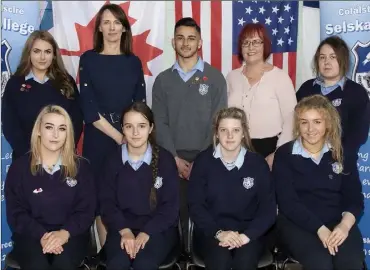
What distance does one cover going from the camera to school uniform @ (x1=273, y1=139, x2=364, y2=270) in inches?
116

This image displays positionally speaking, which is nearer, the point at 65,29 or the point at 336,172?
the point at 336,172

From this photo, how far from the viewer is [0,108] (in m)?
3.35

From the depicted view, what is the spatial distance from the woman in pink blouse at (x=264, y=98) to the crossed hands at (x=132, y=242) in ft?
3.56

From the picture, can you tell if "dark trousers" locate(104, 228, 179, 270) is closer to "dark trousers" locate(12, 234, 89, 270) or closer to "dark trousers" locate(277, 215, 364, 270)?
"dark trousers" locate(12, 234, 89, 270)

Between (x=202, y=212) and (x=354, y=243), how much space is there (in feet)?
2.84

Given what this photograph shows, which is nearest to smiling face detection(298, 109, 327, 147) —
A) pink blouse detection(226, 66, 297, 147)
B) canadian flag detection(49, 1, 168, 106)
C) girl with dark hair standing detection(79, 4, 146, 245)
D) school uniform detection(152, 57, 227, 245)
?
pink blouse detection(226, 66, 297, 147)

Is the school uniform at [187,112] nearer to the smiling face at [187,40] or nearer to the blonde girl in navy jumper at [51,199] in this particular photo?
the smiling face at [187,40]

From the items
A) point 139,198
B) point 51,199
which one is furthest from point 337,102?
point 51,199

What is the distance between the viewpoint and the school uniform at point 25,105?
11.0ft

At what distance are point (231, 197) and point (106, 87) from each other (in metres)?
1.14

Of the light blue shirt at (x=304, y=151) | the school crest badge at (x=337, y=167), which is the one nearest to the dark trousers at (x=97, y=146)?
the light blue shirt at (x=304, y=151)

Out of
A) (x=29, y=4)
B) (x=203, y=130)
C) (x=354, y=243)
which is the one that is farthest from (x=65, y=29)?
(x=354, y=243)

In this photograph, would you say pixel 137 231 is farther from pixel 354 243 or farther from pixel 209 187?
pixel 354 243

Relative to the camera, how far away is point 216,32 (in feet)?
14.5
